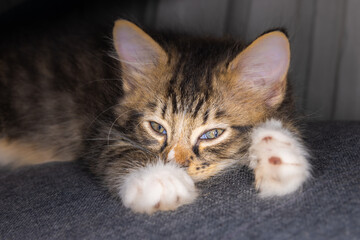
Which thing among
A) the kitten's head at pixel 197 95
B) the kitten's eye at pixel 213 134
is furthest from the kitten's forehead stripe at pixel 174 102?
the kitten's eye at pixel 213 134

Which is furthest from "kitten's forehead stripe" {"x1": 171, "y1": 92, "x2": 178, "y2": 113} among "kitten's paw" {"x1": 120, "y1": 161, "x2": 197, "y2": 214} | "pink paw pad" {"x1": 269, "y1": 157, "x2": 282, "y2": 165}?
"pink paw pad" {"x1": 269, "y1": 157, "x2": 282, "y2": 165}

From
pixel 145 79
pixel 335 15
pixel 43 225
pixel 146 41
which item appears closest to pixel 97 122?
pixel 145 79

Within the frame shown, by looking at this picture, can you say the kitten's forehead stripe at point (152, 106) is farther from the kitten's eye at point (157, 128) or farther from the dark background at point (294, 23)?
the dark background at point (294, 23)

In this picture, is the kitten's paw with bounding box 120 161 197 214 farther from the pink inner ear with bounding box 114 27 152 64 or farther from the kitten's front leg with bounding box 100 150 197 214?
the pink inner ear with bounding box 114 27 152 64

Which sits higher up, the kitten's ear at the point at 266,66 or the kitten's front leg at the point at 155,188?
the kitten's ear at the point at 266,66

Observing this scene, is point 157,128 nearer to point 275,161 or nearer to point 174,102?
point 174,102

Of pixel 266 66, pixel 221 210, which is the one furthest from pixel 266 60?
pixel 221 210
